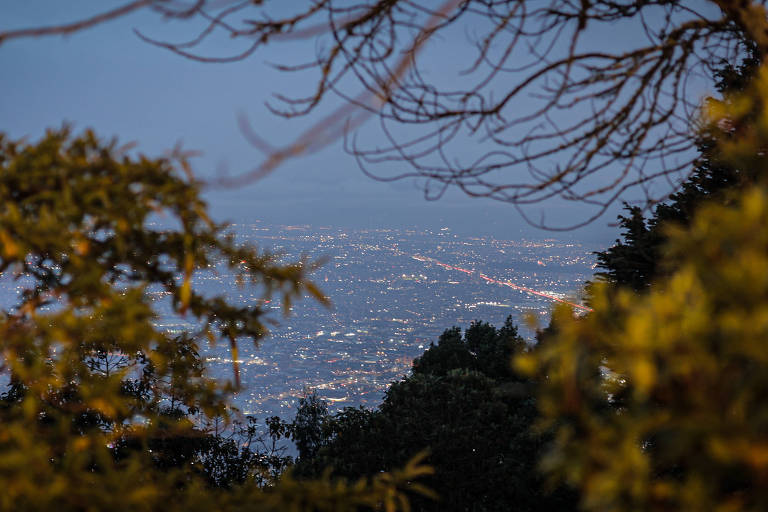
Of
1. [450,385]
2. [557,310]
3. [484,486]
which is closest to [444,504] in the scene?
[484,486]

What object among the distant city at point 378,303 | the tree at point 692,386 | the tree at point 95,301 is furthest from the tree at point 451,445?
the tree at point 692,386

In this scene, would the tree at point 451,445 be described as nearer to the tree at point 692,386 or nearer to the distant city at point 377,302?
the distant city at point 377,302

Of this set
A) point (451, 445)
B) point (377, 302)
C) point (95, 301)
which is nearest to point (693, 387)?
point (95, 301)

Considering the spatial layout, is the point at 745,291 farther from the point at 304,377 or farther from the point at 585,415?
the point at 304,377

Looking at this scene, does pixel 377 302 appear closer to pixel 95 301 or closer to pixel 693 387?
pixel 95 301

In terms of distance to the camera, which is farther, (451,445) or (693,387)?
(451,445)

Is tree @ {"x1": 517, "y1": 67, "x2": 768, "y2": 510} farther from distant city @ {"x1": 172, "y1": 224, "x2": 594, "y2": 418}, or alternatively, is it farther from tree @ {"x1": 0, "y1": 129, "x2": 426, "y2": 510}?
tree @ {"x1": 0, "y1": 129, "x2": 426, "y2": 510}

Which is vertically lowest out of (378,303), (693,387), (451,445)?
(378,303)
